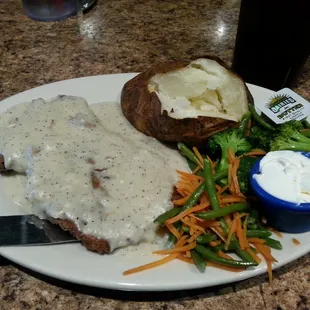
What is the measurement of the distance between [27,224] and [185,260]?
1.46 feet

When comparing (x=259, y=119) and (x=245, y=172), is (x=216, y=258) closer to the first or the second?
(x=245, y=172)

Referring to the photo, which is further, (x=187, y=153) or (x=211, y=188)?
(x=187, y=153)

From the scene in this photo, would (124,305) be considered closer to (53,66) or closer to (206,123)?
(206,123)

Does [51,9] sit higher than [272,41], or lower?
lower

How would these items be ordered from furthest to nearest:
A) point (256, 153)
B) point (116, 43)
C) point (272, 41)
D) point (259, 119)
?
point (116, 43) < point (272, 41) < point (259, 119) < point (256, 153)

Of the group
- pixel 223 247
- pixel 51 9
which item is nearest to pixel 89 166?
pixel 223 247

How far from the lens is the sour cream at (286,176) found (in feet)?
4.06

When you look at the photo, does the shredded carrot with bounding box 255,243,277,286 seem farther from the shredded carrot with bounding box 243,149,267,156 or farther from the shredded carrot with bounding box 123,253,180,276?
the shredded carrot with bounding box 243,149,267,156

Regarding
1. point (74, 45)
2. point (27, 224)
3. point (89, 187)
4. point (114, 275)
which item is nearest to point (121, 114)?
point (89, 187)

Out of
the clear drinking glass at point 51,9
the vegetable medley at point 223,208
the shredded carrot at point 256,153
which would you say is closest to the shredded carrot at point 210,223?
the vegetable medley at point 223,208

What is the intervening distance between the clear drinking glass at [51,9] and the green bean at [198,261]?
5.85 feet

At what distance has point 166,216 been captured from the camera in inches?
49.8

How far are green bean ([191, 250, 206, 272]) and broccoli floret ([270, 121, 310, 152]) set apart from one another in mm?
463

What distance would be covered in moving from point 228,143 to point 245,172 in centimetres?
13
